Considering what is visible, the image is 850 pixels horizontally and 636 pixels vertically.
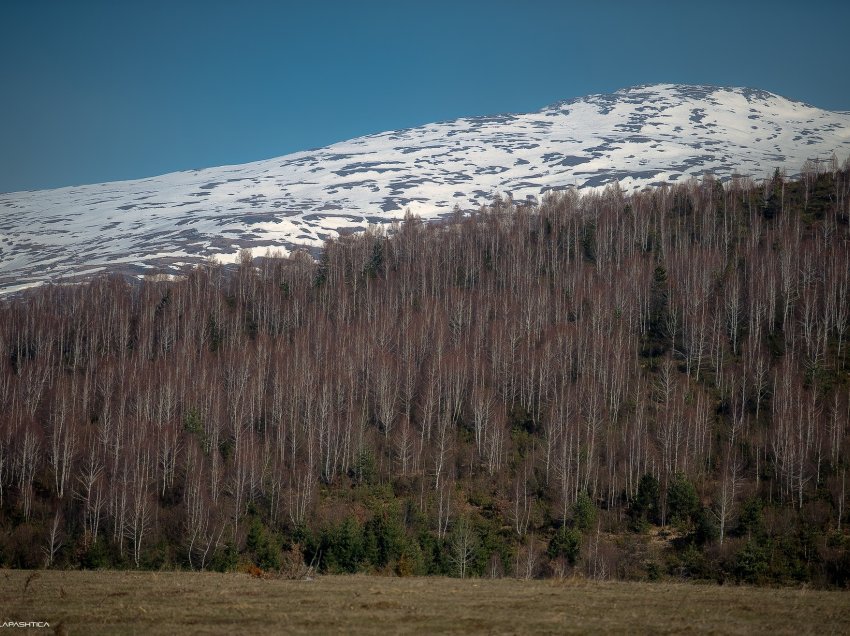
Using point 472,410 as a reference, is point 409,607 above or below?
below

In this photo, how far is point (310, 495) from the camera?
57.4 metres

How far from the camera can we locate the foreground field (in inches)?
598

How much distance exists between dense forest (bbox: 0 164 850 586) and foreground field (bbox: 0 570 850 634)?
21671 millimetres

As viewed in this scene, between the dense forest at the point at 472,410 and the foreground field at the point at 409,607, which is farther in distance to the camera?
the dense forest at the point at 472,410

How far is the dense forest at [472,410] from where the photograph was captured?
162 feet

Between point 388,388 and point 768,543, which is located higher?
point 388,388

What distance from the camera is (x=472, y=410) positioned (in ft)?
232

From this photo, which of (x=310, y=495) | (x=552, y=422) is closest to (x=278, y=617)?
(x=310, y=495)

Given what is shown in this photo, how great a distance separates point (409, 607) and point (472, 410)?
53998mm

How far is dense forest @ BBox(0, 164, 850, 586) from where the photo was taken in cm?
4924

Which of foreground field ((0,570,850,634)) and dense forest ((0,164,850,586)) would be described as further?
dense forest ((0,164,850,586))

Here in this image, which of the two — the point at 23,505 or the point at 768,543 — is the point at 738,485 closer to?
the point at 768,543

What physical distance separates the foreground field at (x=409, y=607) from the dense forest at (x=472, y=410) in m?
21.7

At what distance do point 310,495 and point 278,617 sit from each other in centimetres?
4242
